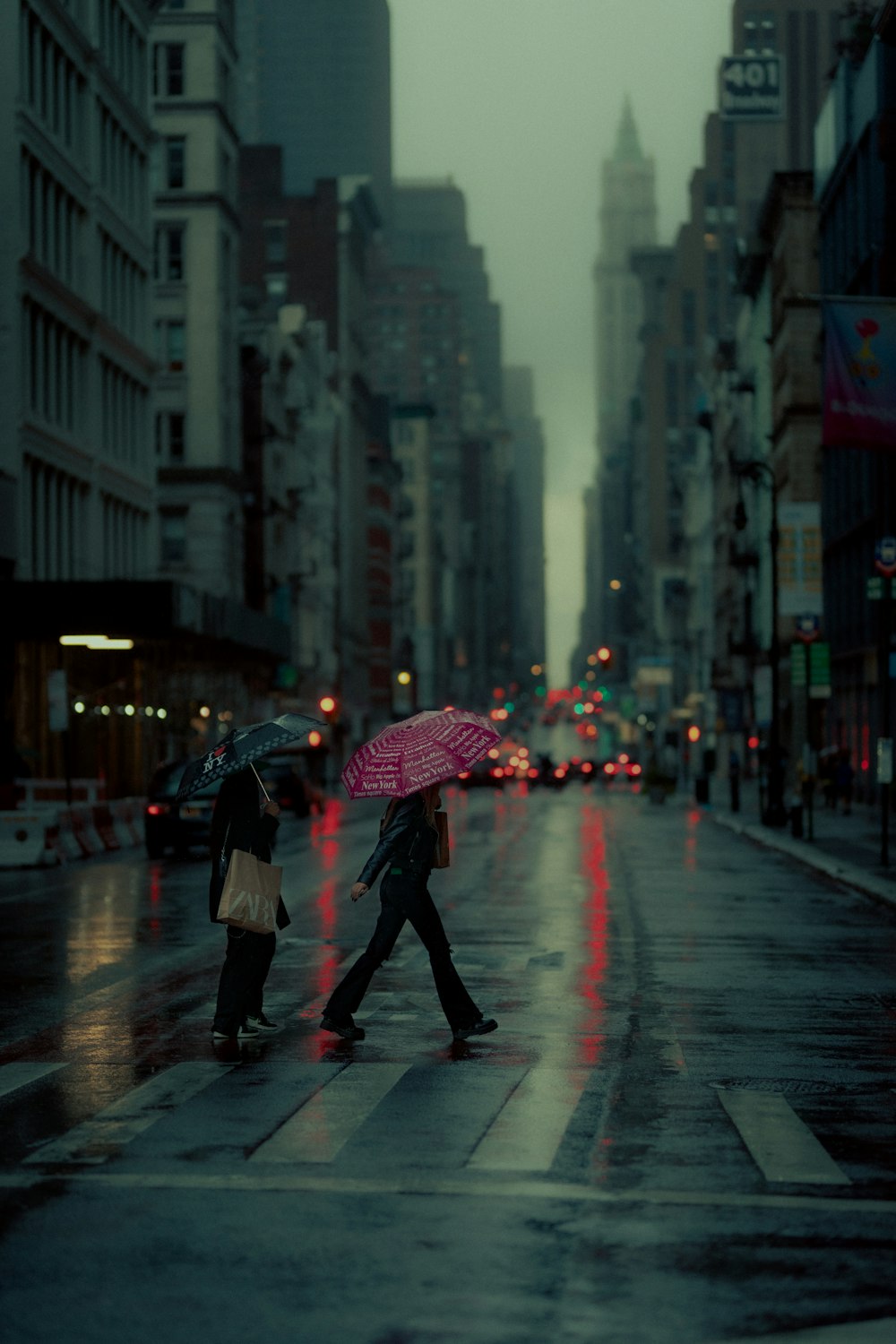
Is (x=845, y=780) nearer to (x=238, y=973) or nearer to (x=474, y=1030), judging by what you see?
(x=474, y=1030)

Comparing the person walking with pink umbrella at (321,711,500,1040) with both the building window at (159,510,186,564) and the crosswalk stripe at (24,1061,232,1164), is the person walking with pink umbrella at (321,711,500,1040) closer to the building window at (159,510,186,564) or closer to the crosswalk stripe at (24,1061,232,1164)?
the crosswalk stripe at (24,1061,232,1164)

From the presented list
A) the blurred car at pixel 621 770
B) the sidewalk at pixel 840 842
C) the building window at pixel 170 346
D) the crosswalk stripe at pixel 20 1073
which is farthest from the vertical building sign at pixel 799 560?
the blurred car at pixel 621 770

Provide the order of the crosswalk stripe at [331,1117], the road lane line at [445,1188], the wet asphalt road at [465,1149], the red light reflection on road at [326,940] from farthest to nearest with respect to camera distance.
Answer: the red light reflection on road at [326,940] → the crosswalk stripe at [331,1117] → the road lane line at [445,1188] → the wet asphalt road at [465,1149]

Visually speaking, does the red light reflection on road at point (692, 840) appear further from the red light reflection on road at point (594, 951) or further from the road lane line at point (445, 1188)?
the road lane line at point (445, 1188)

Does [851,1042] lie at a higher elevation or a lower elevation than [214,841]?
lower

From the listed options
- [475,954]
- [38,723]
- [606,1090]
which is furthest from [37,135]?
[606,1090]

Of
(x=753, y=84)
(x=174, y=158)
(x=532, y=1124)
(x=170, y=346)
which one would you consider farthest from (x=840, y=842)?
(x=753, y=84)

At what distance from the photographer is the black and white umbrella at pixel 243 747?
13781mm

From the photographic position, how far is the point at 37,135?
56.7 m

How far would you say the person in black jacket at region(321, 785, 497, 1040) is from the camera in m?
13.8

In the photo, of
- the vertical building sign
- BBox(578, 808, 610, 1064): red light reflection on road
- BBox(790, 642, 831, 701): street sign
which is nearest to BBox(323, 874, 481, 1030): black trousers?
BBox(578, 808, 610, 1064): red light reflection on road

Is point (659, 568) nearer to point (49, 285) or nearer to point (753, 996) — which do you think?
point (49, 285)

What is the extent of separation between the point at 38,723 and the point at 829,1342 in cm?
5118

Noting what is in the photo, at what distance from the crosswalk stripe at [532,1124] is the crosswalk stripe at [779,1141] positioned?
2.87 ft
